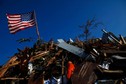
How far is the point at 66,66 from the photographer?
10.9m

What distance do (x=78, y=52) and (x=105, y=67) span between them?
71.2 inches

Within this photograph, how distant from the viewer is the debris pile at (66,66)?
10031mm

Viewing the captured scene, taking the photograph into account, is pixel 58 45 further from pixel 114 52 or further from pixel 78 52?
pixel 114 52

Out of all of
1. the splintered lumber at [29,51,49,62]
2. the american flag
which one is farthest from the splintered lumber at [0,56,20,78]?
the american flag

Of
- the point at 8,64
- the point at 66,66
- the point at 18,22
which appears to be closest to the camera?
the point at 66,66

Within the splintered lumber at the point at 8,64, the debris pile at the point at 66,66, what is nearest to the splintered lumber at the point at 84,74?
the debris pile at the point at 66,66

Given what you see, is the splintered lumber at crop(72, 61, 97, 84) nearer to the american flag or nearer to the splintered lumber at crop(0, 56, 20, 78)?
the splintered lumber at crop(0, 56, 20, 78)

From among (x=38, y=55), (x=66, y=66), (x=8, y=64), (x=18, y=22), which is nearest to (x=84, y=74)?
(x=66, y=66)

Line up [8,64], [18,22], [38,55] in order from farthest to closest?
1. [18,22]
2. [38,55]
3. [8,64]

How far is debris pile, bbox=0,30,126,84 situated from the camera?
395 inches

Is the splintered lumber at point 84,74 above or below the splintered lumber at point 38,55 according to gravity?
below

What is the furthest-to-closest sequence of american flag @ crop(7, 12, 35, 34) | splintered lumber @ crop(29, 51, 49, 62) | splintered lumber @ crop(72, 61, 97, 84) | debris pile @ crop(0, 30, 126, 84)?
american flag @ crop(7, 12, 35, 34) → splintered lumber @ crop(29, 51, 49, 62) → debris pile @ crop(0, 30, 126, 84) → splintered lumber @ crop(72, 61, 97, 84)

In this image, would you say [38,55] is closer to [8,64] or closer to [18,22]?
[8,64]

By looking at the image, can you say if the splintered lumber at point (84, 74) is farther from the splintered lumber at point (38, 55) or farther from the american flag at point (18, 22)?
the american flag at point (18, 22)
